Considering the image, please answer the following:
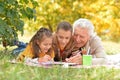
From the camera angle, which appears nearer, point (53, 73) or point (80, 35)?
point (53, 73)

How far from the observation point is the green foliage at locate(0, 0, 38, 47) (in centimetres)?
530

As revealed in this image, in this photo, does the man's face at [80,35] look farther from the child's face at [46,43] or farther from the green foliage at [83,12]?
the green foliage at [83,12]

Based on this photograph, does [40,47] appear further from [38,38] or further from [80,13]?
[80,13]

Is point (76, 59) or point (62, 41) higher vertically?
point (62, 41)

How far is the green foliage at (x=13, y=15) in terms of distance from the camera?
530cm

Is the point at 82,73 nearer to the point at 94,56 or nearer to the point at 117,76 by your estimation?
the point at 117,76

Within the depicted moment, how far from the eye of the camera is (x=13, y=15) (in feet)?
17.8

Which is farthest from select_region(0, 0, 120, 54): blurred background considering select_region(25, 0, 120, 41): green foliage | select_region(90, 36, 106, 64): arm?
select_region(90, 36, 106, 64): arm

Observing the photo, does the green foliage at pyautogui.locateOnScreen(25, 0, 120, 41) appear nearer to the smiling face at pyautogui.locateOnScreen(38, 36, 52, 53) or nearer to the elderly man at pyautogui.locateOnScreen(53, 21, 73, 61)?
the elderly man at pyautogui.locateOnScreen(53, 21, 73, 61)

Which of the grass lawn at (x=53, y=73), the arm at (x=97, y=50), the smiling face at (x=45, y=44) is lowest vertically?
the grass lawn at (x=53, y=73)

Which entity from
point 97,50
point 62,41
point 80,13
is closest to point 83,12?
point 80,13

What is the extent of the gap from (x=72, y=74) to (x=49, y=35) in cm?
97

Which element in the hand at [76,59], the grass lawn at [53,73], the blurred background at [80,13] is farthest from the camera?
the blurred background at [80,13]

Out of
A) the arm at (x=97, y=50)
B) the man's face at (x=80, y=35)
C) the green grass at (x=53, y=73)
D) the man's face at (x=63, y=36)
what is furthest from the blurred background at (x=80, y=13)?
the green grass at (x=53, y=73)
